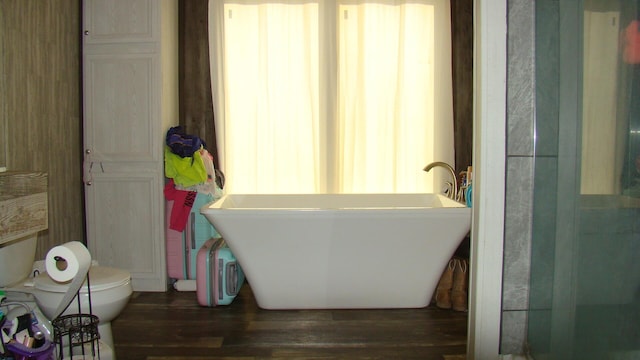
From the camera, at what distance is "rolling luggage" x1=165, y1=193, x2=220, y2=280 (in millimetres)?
3537

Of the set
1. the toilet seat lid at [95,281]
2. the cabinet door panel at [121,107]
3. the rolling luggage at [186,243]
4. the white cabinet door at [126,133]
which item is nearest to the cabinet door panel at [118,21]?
the white cabinet door at [126,133]

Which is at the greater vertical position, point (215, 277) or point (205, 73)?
point (205, 73)

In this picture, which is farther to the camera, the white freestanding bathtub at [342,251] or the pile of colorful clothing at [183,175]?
the pile of colorful clothing at [183,175]

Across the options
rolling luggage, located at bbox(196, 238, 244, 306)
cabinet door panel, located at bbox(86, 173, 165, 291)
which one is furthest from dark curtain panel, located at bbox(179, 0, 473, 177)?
rolling luggage, located at bbox(196, 238, 244, 306)

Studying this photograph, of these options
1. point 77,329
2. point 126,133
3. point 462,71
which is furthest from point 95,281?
point 462,71

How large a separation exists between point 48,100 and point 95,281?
57.7 inches

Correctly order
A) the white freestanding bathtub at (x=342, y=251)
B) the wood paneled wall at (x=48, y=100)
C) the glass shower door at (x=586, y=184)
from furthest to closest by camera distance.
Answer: the white freestanding bathtub at (x=342, y=251) < the wood paneled wall at (x=48, y=100) < the glass shower door at (x=586, y=184)

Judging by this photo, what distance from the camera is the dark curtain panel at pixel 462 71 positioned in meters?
3.98

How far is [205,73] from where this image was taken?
155 inches

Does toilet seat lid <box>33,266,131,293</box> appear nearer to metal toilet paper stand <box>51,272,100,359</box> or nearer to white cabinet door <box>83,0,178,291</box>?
metal toilet paper stand <box>51,272,100,359</box>

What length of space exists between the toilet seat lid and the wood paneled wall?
85cm

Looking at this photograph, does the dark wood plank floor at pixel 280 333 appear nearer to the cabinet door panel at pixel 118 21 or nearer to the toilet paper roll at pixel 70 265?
the toilet paper roll at pixel 70 265

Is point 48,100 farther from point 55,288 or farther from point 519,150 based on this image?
point 519,150

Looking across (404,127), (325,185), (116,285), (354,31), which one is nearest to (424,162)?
(404,127)
